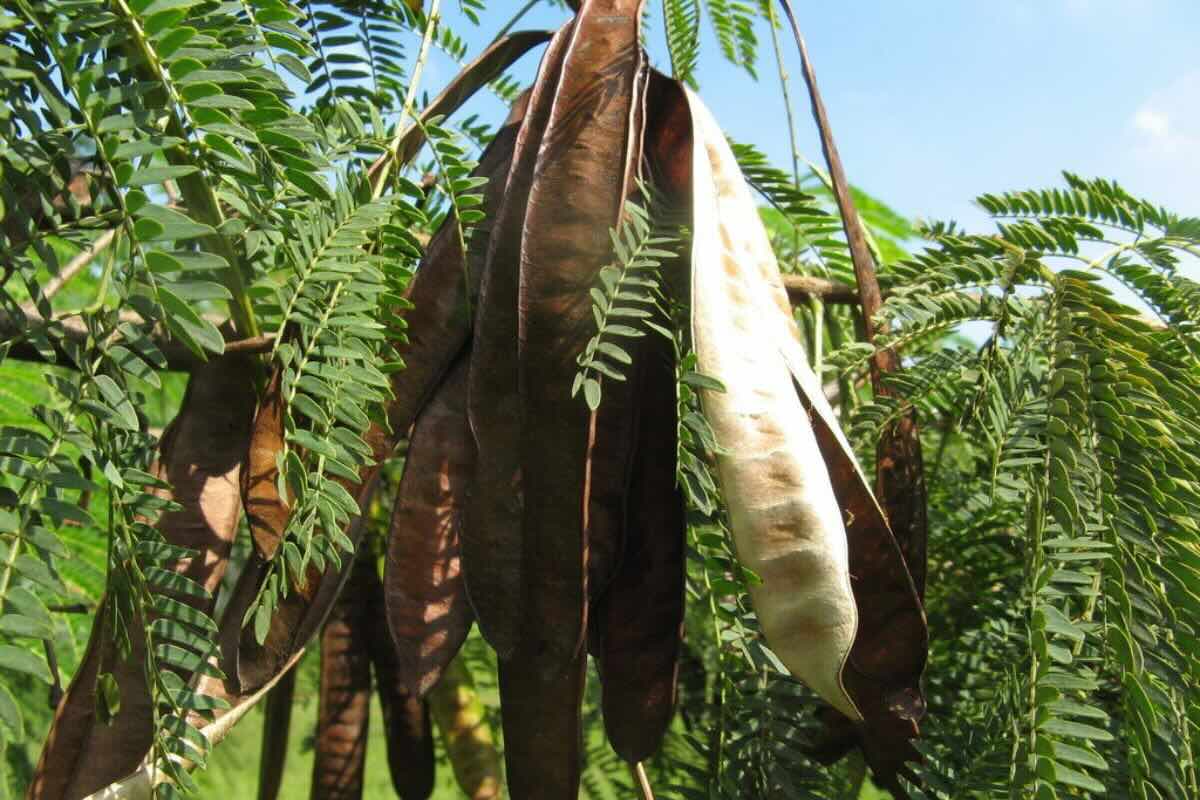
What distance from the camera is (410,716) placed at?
3.62 feet

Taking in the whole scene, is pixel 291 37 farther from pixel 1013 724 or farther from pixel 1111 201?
pixel 1111 201

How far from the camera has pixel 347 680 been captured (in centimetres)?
110

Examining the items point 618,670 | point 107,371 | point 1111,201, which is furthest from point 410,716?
point 1111,201

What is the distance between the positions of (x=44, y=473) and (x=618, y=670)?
30cm

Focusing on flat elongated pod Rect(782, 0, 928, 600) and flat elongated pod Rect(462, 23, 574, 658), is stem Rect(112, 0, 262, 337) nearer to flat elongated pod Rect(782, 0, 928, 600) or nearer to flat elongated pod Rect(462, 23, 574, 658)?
flat elongated pod Rect(462, 23, 574, 658)

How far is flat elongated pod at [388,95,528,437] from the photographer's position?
0.63 metres

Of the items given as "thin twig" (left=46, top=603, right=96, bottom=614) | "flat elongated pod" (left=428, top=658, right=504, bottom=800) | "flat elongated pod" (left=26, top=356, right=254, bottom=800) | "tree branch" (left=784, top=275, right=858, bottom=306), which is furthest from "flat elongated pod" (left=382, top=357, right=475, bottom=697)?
"flat elongated pod" (left=428, top=658, right=504, bottom=800)

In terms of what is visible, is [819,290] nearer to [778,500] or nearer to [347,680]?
[778,500]

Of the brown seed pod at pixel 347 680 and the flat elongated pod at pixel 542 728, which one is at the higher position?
the brown seed pod at pixel 347 680

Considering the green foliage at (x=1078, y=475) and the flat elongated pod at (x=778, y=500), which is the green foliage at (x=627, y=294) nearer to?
the flat elongated pod at (x=778, y=500)

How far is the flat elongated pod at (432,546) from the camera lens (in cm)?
61

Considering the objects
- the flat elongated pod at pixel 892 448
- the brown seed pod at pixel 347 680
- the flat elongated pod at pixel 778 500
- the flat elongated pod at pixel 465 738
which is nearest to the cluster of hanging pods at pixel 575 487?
the flat elongated pod at pixel 778 500

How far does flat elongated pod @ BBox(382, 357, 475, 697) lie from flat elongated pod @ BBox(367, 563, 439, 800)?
19.9 inches

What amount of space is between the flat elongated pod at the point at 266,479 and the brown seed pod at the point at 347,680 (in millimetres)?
506
